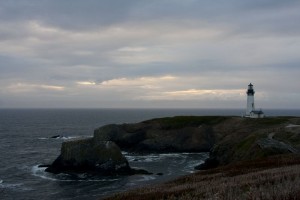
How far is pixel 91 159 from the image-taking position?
6900 cm

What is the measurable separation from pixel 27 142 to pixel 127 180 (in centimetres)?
6204

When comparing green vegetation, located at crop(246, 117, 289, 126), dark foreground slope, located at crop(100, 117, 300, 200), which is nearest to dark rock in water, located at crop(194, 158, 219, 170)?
dark foreground slope, located at crop(100, 117, 300, 200)

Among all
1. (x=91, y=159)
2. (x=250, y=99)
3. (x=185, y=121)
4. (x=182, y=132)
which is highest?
(x=250, y=99)

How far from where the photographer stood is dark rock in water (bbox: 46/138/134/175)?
67125mm

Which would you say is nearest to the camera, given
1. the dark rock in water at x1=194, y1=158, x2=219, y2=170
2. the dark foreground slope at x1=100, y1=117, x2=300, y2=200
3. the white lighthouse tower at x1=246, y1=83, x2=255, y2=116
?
the dark foreground slope at x1=100, y1=117, x2=300, y2=200

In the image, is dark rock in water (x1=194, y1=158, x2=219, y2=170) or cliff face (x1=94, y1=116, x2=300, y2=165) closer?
dark rock in water (x1=194, y1=158, x2=219, y2=170)

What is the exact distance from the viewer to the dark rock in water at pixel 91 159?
6712cm

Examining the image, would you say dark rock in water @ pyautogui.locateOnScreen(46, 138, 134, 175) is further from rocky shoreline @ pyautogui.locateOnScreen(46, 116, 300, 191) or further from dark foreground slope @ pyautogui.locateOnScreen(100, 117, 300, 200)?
dark foreground slope @ pyautogui.locateOnScreen(100, 117, 300, 200)

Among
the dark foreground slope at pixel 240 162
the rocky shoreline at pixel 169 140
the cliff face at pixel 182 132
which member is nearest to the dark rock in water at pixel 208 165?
the rocky shoreline at pixel 169 140

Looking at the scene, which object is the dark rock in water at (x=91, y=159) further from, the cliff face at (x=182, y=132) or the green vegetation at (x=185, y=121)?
the green vegetation at (x=185, y=121)

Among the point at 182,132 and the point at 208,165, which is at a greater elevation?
the point at 182,132

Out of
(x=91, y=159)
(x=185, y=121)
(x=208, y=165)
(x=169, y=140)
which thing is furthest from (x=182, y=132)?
(x=91, y=159)

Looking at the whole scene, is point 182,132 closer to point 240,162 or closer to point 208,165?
point 208,165

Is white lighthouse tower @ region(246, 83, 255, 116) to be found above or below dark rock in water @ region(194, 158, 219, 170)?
above
